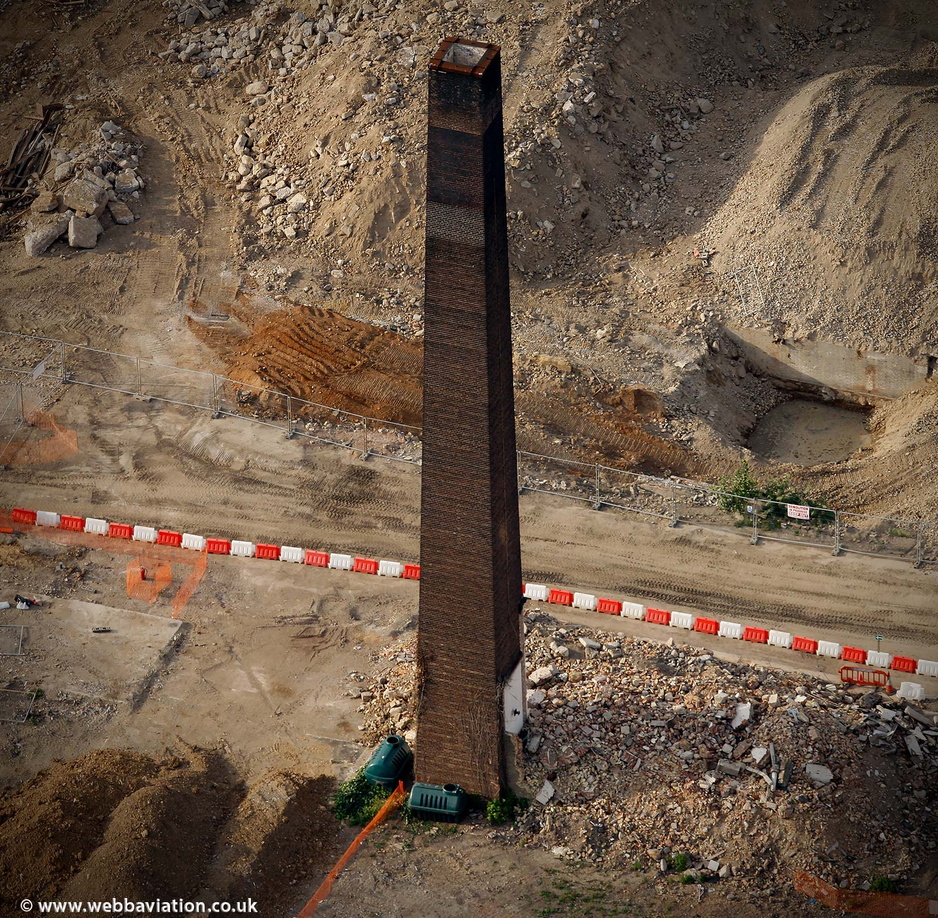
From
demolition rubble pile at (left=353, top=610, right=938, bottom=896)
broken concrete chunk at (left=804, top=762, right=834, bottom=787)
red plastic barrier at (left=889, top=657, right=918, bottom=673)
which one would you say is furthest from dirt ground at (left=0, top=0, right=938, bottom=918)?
broken concrete chunk at (left=804, top=762, right=834, bottom=787)

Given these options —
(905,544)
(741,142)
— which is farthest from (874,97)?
(905,544)

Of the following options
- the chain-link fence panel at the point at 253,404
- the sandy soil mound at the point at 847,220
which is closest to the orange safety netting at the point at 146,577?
the chain-link fence panel at the point at 253,404

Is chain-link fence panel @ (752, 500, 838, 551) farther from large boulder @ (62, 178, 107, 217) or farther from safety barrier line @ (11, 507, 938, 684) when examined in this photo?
large boulder @ (62, 178, 107, 217)

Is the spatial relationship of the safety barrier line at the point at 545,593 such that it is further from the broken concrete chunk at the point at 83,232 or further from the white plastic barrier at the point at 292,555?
the broken concrete chunk at the point at 83,232

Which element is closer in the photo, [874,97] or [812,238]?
[812,238]

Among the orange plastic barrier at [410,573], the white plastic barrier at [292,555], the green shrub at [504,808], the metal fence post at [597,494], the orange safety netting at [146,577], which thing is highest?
the metal fence post at [597,494]

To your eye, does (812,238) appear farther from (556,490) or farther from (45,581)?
(45,581)
